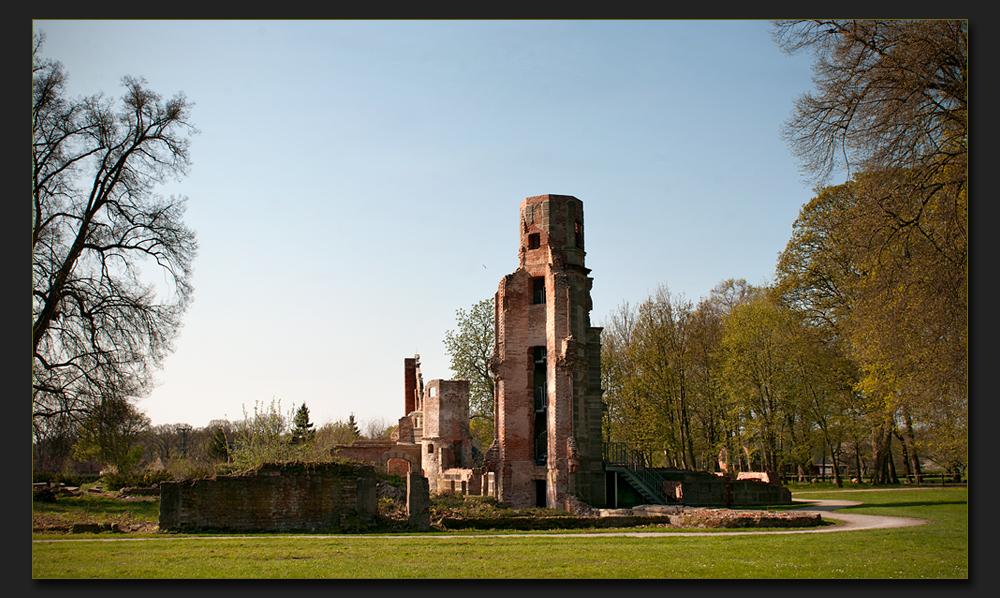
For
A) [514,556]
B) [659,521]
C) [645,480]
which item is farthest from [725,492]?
[514,556]

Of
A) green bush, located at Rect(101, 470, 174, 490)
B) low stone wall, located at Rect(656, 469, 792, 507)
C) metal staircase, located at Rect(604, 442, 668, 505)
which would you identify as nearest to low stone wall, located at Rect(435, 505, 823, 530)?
metal staircase, located at Rect(604, 442, 668, 505)

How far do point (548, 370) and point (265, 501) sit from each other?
12.7m

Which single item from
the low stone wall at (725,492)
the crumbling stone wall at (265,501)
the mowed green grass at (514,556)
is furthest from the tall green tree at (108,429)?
the low stone wall at (725,492)

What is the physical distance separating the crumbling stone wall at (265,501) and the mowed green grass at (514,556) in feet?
4.02

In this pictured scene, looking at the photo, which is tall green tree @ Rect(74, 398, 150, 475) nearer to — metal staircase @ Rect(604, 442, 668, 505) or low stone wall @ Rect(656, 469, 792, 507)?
metal staircase @ Rect(604, 442, 668, 505)

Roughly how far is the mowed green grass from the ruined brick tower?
10.5m

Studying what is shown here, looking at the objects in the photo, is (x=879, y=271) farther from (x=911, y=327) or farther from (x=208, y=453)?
(x=208, y=453)

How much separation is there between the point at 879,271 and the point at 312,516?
1295cm

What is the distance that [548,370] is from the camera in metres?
27.8

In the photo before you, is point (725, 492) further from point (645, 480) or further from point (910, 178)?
point (910, 178)

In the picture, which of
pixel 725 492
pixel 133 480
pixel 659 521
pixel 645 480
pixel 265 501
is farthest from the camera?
pixel 133 480

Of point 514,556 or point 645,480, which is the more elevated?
point 514,556

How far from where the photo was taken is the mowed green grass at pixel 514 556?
11.6 metres

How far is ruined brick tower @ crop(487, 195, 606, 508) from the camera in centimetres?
2691
